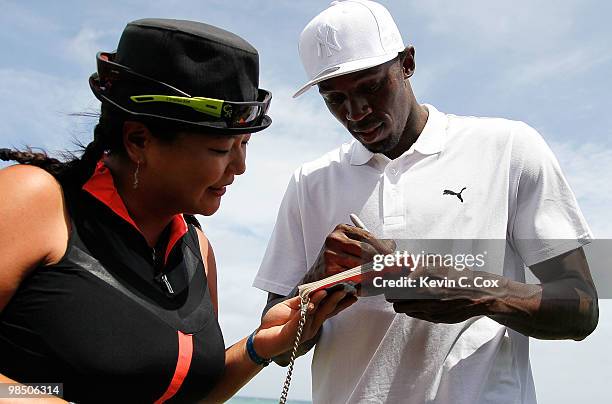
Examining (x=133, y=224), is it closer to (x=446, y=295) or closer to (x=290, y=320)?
(x=290, y=320)

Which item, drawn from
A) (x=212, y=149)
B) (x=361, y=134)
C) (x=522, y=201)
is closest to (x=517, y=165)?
(x=522, y=201)

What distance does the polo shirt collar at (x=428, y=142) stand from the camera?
394cm

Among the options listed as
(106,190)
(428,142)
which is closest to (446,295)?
(428,142)

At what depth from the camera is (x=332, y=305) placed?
3402 mm

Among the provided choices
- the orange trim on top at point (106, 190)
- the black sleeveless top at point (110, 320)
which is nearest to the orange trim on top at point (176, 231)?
the black sleeveless top at point (110, 320)

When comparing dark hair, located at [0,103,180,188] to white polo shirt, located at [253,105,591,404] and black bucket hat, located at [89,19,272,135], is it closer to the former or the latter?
black bucket hat, located at [89,19,272,135]

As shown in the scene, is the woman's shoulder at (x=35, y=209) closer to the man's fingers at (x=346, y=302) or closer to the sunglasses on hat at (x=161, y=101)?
the sunglasses on hat at (x=161, y=101)

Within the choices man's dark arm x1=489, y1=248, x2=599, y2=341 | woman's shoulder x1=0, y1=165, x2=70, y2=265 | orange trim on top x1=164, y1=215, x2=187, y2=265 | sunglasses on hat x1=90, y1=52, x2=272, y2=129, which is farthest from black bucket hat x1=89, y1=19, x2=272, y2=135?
man's dark arm x1=489, y1=248, x2=599, y2=341

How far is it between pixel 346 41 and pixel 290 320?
1.51 metres

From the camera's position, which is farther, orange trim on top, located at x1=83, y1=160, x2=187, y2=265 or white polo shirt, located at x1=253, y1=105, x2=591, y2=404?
white polo shirt, located at x1=253, y1=105, x2=591, y2=404

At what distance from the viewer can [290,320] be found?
353 centimetres

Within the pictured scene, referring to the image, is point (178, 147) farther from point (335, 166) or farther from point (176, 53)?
point (335, 166)

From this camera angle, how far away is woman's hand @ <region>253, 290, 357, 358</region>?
340 cm

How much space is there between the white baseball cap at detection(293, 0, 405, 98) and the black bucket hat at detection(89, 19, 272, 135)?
84 centimetres
